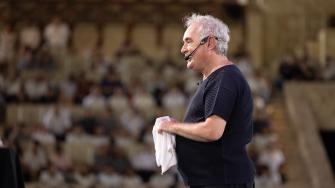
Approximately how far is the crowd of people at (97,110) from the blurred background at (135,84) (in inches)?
0.9

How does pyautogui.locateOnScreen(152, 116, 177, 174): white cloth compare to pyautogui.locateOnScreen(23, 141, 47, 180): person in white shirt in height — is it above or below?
above

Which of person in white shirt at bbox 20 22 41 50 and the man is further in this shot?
person in white shirt at bbox 20 22 41 50

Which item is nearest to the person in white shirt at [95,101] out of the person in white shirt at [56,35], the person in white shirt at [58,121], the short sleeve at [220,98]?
the person in white shirt at [58,121]

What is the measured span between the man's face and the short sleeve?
0.48 feet

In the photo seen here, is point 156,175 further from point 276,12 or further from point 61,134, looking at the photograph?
point 276,12

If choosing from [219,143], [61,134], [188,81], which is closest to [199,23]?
[219,143]

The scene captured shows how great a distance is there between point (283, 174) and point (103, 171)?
2749 mm

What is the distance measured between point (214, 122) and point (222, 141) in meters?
0.13

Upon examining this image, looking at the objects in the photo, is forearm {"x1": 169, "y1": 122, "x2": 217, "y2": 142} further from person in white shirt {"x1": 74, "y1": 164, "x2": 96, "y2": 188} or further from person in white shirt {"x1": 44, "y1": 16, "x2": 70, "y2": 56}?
person in white shirt {"x1": 44, "y1": 16, "x2": 70, "y2": 56}

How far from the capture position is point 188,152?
4.42 metres

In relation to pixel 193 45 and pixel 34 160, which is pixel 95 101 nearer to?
pixel 34 160

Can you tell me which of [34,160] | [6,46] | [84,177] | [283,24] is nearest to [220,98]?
[84,177]

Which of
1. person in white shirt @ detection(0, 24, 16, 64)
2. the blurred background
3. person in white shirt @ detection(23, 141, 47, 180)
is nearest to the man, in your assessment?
the blurred background

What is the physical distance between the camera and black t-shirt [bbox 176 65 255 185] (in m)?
4.37
